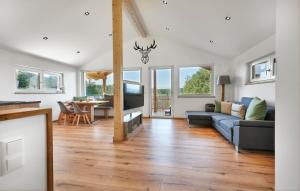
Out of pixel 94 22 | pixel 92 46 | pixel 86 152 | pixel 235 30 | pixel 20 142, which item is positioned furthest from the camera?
pixel 92 46

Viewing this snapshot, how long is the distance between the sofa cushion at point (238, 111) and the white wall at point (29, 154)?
398 centimetres

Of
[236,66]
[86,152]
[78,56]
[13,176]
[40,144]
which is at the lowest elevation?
[86,152]

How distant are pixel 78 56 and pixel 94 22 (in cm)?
212

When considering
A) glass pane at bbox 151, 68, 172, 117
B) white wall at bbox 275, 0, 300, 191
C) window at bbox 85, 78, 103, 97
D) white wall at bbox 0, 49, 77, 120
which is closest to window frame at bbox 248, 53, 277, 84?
white wall at bbox 275, 0, 300, 191

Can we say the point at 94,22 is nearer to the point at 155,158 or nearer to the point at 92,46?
the point at 92,46

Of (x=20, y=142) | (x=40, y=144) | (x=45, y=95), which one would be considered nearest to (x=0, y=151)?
(x=20, y=142)

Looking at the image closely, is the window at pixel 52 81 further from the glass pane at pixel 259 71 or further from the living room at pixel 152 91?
the glass pane at pixel 259 71

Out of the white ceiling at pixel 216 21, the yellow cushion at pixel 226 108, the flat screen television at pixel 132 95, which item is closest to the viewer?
the white ceiling at pixel 216 21

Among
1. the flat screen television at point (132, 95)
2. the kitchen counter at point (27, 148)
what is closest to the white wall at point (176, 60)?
the flat screen television at point (132, 95)

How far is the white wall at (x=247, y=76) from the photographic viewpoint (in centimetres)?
369

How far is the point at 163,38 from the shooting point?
6504 millimetres

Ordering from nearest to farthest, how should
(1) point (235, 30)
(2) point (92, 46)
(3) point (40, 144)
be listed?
(3) point (40, 144) < (1) point (235, 30) < (2) point (92, 46)

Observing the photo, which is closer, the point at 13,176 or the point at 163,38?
the point at 13,176

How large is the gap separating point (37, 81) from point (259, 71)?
6.77 m
